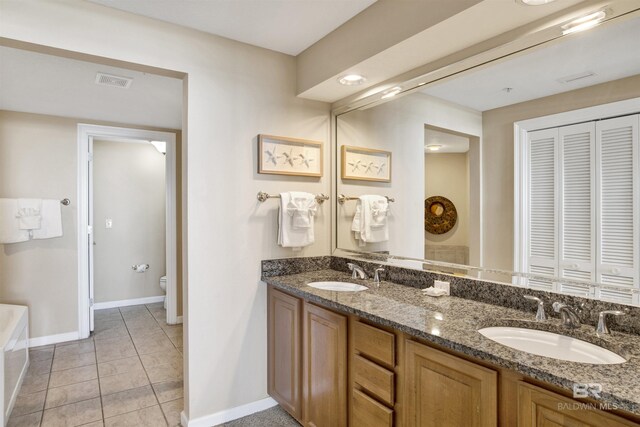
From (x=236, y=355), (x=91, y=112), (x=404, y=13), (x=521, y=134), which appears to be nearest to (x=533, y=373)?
(x=521, y=134)

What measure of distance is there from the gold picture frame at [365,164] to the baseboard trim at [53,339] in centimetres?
335

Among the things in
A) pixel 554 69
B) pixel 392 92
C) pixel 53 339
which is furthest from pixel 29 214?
pixel 554 69

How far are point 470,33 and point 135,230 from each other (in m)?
4.90

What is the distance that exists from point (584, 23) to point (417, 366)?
150 centimetres

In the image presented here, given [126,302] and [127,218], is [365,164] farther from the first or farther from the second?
[126,302]

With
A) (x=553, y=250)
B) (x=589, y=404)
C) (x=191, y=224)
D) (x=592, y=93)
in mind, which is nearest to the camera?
(x=589, y=404)

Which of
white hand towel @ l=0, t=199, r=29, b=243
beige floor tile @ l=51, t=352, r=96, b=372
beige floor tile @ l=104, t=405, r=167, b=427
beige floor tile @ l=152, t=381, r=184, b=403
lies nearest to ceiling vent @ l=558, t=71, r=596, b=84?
beige floor tile @ l=104, t=405, r=167, b=427

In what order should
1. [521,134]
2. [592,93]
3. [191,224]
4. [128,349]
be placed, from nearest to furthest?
[592,93]
[521,134]
[191,224]
[128,349]

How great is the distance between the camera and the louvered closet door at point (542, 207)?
1.58 meters

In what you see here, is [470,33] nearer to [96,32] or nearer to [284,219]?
[284,219]

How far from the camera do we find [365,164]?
8.48 feet

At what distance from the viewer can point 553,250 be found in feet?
5.21

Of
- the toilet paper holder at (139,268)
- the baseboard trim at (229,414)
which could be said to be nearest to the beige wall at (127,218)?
the toilet paper holder at (139,268)

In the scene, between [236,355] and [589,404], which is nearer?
[589,404]
